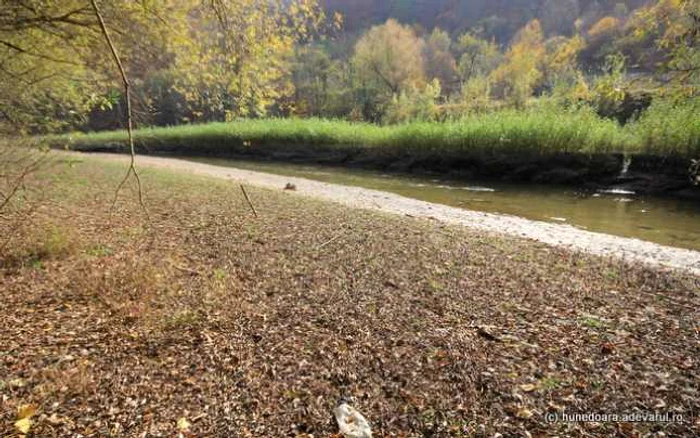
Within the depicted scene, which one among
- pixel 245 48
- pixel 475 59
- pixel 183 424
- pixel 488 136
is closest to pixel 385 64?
pixel 475 59

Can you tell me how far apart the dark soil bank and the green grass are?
157 mm

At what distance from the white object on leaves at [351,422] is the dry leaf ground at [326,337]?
0.08m

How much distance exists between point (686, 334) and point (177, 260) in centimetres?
564

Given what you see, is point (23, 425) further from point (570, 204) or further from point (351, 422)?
point (570, 204)

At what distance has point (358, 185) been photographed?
16203 millimetres

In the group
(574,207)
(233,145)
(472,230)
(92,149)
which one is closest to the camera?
(472,230)

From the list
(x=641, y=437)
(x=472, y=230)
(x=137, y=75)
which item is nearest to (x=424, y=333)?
(x=641, y=437)

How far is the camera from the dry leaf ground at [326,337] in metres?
2.47

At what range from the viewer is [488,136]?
1655 cm

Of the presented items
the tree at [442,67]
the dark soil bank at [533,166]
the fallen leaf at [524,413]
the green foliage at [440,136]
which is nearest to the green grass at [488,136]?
the green foliage at [440,136]

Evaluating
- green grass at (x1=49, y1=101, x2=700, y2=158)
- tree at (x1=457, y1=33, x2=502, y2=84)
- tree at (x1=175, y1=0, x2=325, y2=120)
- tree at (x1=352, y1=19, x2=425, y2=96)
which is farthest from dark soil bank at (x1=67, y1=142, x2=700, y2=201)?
tree at (x1=457, y1=33, x2=502, y2=84)

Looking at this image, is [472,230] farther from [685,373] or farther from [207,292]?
[207,292]

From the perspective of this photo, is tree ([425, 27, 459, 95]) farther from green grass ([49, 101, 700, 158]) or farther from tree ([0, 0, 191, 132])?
tree ([0, 0, 191, 132])

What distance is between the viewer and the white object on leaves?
7.73 ft
